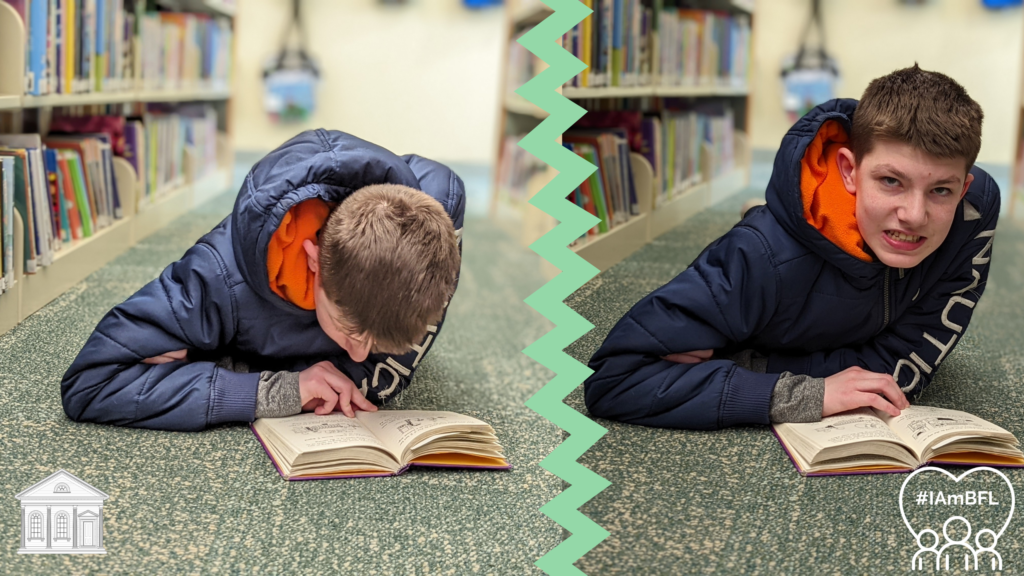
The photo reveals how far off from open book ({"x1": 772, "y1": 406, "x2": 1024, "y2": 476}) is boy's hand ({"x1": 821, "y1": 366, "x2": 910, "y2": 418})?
0.01m

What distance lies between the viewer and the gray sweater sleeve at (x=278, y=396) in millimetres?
1029

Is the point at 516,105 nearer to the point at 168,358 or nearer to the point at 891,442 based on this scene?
the point at 168,358

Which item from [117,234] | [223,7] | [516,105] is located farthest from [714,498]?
[516,105]

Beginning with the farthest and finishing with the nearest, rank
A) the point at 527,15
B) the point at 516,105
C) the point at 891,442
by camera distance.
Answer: the point at 516,105 → the point at 527,15 → the point at 891,442

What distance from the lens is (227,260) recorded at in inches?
39.5

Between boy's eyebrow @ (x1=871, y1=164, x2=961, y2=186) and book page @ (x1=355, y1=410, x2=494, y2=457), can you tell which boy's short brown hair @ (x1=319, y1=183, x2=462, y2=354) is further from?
boy's eyebrow @ (x1=871, y1=164, x2=961, y2=186)

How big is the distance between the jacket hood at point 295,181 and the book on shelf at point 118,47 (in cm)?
66

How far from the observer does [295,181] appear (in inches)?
36.1

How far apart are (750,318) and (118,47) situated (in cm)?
133

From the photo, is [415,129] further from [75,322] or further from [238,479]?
[238,479]

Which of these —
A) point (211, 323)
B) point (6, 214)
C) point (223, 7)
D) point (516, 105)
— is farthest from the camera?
point (516, 105)

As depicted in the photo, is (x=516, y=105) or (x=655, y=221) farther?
(x=516, y=105)

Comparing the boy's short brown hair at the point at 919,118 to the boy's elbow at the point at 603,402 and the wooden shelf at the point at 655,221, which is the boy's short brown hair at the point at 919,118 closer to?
the wooden shelf at the point at 655,221

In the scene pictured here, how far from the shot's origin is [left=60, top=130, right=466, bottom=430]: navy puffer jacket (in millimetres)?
948
